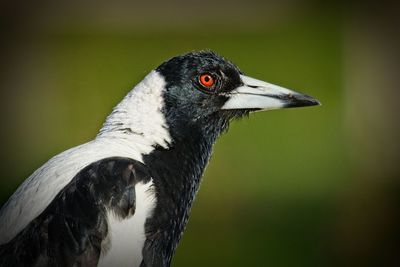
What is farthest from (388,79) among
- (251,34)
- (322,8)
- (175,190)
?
(175,190)

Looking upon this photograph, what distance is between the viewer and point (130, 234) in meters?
2.32

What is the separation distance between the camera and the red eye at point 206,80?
2.70 meters

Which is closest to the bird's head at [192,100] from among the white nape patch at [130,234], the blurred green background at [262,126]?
the white nape patch at [130,234]

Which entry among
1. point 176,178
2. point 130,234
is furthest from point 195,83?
point 130,234

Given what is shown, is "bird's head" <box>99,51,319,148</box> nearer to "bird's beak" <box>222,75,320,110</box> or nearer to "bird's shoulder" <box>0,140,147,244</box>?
"bird's beak" <box>222,75,320,110</box>

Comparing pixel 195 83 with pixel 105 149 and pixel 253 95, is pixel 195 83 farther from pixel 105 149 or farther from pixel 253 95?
pixel 105 149

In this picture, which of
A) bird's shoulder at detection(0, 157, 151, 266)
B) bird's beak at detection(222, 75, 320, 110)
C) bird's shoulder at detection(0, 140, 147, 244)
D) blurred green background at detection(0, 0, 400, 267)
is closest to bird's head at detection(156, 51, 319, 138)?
bird's beak at detection(222, 75, 320, 110)

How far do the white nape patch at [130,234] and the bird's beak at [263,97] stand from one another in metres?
0.53

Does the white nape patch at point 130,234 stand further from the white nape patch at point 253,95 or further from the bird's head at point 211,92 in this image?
the white nape patch at point 253,95

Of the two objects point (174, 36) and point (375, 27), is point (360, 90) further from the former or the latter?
point (174, 36)

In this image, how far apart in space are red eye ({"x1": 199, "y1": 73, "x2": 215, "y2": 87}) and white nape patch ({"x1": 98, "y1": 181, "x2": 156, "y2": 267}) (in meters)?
0.47

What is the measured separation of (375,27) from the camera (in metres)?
6.42

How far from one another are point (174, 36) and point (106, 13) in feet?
1.82

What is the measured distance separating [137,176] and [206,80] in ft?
1.64
